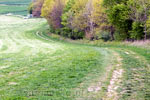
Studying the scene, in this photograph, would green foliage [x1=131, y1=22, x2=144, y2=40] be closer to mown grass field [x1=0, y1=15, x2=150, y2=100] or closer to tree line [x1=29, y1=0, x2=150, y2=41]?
tree line [x1=29, y1=0, x2=150, y2=41]

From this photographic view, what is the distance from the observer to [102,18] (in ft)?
122

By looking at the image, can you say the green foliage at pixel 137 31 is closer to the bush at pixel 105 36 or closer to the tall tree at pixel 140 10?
the tall tree at pixel 140 10

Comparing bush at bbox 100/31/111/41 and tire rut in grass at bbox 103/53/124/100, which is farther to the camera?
bush at bbox 100/31/111/41

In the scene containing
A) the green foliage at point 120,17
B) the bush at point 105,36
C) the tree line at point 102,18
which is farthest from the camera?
the bush at point 105,36

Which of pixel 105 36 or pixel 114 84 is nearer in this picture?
pixel 114 84

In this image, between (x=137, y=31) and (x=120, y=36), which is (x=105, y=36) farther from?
(x=137, y=31)

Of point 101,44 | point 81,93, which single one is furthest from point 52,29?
point 81,93

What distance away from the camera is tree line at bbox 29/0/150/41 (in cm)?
2956

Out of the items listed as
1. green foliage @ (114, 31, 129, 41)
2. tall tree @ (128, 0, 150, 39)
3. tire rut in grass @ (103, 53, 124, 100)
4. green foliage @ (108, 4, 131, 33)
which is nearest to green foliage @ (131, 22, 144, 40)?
tall tree @ (128, 0, 150, 39)

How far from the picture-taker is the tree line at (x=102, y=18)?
A: 29562 millimetres

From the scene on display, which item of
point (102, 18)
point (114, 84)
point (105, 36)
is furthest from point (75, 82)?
point (102, 18)

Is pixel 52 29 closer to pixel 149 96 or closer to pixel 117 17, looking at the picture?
pixel 117 17

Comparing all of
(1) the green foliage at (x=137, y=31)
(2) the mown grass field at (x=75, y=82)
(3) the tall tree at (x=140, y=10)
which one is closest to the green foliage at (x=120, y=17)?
(3) the tall tree at (x=140, y=10)

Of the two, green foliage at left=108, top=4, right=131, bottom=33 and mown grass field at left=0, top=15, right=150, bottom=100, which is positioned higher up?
green foliage at left=108, top=4, right=131, bottom=33
